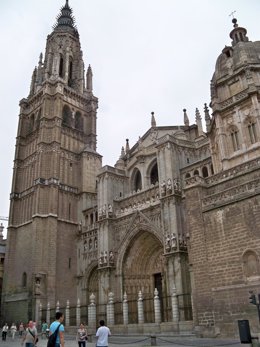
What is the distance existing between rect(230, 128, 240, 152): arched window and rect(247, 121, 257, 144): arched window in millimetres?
855

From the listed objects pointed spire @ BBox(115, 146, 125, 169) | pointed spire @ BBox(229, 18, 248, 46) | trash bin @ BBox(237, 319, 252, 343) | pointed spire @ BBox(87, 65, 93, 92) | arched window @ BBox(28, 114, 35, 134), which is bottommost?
trash bin @ BBox(237, 319, 252, 343)

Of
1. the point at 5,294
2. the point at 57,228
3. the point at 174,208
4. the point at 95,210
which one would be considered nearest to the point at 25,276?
the point at 5,294

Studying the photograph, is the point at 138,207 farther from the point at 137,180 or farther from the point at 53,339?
the point at 53,339

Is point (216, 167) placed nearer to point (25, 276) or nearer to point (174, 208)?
point (174, 208)

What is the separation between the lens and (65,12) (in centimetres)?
5012

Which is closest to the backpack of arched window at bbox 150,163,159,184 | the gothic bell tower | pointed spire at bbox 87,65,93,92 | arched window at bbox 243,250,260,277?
arched window at bbox 243,250,260,277

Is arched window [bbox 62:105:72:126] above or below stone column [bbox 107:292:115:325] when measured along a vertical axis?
above

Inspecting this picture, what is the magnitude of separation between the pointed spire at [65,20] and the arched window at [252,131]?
114ft

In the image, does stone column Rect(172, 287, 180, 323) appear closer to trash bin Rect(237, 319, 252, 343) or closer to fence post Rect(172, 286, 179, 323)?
fence post Rect(172, 286, 179, 323)

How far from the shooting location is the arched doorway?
28.3m

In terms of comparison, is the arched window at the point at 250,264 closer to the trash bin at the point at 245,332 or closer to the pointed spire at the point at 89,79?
the trash bin at the point at 245,332

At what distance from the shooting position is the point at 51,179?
117 ft

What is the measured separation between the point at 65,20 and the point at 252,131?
37.6m

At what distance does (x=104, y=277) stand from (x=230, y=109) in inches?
648
